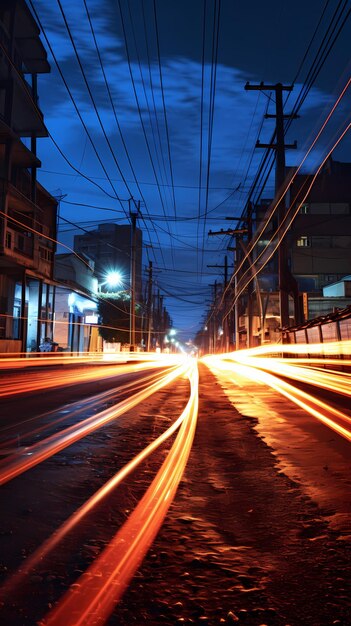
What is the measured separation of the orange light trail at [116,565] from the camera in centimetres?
258

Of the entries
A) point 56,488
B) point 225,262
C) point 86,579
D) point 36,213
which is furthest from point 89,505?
point 225,262

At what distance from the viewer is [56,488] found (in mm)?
4918

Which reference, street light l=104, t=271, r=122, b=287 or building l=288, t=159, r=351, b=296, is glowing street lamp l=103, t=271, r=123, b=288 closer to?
street light l=104, t=271, r=122, b=287

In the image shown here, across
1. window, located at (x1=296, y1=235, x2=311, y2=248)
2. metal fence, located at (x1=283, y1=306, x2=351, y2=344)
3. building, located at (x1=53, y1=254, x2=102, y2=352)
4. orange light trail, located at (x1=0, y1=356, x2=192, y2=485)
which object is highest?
window, located at (x1=296, y1=235, x2=311, y2=248)

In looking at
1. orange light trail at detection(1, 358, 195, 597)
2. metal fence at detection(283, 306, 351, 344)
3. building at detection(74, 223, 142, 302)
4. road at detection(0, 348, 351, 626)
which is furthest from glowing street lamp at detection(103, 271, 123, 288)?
orange light trail at detection(1, 358, 195, 597)

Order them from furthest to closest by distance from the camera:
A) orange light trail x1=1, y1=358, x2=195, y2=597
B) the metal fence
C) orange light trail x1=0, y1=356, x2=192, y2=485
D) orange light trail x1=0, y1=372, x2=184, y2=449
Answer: the metal fence
orange light trail x1=0, y1=372, x2=184, y2=449
orange light trail x1=0, y1=356, x2=192, y2=485
orange light trail x1=1, y1=358, x2=195, y2=597

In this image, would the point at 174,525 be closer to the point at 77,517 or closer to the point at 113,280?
the point at 77,517

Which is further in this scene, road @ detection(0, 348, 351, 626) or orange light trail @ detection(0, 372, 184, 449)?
orange light trail @ detection(0, 372, 184, 449)

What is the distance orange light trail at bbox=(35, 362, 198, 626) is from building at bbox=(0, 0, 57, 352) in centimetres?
2310

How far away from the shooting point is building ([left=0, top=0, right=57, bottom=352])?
27219 mm

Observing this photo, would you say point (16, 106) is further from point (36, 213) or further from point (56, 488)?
point (56, 488)

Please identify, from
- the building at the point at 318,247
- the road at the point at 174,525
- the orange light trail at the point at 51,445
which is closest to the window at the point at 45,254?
the building at the point at 318,247

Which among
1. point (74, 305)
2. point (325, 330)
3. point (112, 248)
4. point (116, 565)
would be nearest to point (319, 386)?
point (325, 330)

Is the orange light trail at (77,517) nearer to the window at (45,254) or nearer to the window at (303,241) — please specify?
the window at (45,254)
